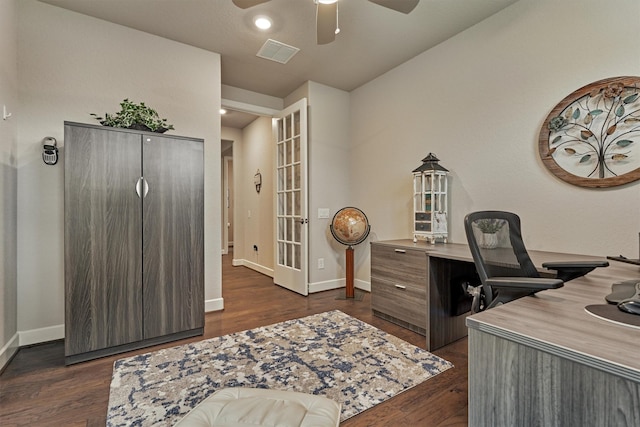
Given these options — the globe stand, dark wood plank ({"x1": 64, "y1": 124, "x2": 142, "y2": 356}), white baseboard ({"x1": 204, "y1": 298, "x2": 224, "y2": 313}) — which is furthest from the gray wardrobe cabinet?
the globe stand

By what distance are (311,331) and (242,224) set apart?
154 inches

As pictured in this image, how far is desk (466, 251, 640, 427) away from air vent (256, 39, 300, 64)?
3126 millimetres

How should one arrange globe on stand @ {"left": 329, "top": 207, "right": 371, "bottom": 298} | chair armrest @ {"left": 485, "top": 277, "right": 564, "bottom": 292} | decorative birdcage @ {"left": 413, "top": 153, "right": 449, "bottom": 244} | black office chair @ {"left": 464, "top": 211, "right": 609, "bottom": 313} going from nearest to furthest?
chair armrest @ {"left": 485, "top": 277, "right": 564, "bottom": 292}, black office chair @ {"left": 464, "top": 211, "right": 609, "bottom": 313}, decorative birdcage @ {"left": 413, "top": 153, "right": 449, "bottom": 244}, globe on stand @ {"left": 329, "top": 207, "right": 371, "bottom": 298}

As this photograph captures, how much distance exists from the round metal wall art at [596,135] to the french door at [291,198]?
2576 millimetres

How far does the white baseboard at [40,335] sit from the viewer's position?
2.41 meters

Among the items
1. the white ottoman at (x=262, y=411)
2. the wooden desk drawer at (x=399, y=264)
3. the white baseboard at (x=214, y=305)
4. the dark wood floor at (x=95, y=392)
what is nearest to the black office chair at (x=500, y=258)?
the dark wood floor at (x=95, y=392)

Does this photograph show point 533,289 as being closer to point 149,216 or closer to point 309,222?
point 149,216

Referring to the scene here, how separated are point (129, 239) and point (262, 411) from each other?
1.75m

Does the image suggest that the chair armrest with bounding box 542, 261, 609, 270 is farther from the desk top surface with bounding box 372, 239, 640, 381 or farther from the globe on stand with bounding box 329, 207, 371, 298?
the globe on stand with bounding box 329, 207, 371, 298

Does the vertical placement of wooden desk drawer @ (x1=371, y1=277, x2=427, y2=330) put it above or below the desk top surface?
below

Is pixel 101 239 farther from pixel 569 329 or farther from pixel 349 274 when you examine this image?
pixel 569 329

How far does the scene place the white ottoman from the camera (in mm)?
1223

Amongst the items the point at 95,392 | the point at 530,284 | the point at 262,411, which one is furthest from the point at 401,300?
the point at 95,392

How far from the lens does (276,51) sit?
3211mm
